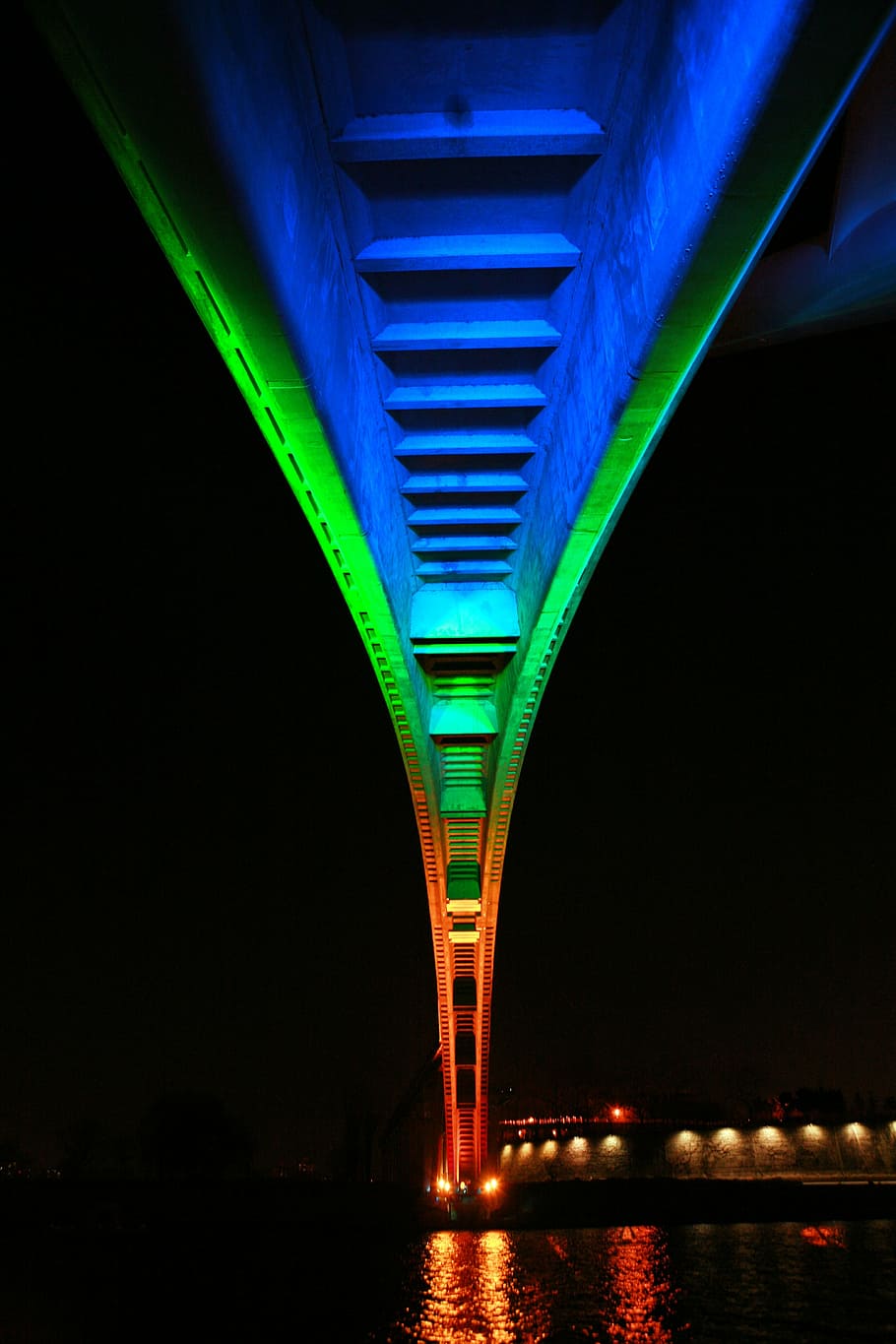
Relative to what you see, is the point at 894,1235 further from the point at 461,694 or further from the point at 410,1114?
the point at 410,1114

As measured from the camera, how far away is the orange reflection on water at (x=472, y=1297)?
10.5 metres

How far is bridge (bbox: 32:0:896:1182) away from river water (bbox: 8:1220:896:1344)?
804cm

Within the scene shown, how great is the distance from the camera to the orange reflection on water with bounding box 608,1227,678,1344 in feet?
33.8

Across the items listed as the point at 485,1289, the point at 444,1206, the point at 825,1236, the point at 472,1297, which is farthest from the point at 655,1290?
the point at 444,1206

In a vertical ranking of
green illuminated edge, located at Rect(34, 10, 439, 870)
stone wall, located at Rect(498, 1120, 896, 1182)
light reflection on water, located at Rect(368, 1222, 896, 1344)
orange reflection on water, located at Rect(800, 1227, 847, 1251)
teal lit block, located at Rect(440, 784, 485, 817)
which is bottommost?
orange reflection on water, located at Rect(800, 1227, 847, 1251)

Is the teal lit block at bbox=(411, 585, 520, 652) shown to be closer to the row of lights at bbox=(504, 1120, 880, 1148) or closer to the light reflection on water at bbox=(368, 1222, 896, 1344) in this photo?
the light reflection on water at bbox=(368, 1222, 896, 1344)

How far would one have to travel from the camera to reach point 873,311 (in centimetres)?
1045

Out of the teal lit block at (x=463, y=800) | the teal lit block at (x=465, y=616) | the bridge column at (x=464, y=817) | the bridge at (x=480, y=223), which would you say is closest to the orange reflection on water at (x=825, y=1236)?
the bridge column at (x=464, y=817)

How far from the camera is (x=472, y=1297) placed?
1338 cm

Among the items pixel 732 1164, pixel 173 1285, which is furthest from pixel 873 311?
pixel 732 1164

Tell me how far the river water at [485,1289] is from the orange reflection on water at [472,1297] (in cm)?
4

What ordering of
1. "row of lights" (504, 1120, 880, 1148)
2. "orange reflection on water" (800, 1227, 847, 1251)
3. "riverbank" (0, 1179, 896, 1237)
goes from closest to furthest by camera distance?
"orange reflection on water" (800, 1227, 847, 1251)
"riverbank" (0, 1179, 896, 1237)
"row of lights" (504, 1120, 880, 1148)

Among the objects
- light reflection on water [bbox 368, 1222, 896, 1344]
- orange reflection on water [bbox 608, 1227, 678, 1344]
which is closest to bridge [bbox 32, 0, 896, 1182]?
orange reflection on water [bbox 608, 1227, 678, 1344]

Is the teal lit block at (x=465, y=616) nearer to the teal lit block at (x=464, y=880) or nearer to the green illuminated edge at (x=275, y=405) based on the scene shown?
the green illuminated edge at (x=275, y=405)
